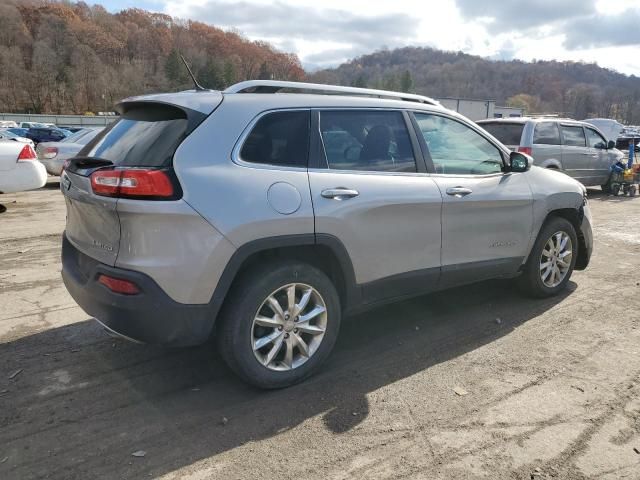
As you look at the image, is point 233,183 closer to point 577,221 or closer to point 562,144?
point 577,221

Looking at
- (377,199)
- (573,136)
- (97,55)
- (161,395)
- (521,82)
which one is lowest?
(161,395)

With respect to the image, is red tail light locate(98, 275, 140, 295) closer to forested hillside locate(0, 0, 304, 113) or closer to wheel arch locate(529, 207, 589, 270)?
wheel arch locate(529, 207, 589, 270)

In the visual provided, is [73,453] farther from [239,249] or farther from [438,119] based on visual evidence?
[438,119]

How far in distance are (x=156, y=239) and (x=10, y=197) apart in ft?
33.4

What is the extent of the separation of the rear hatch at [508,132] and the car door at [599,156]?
9.13 ft

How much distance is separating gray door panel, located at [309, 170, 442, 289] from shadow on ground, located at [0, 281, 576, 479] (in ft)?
2.14

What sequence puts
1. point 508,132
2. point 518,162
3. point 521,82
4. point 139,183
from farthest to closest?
1. point 521,82
2. point 508,132
3. point 518,162
4. point 139,183

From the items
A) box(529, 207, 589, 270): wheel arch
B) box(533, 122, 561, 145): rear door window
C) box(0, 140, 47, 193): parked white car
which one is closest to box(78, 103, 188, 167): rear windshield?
box(529, 207, 589, 270): wheel arch

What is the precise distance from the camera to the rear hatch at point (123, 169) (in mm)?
Answer: 2838

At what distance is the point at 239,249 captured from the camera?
2.98 metres

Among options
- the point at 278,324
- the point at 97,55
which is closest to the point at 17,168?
the point at 278,324

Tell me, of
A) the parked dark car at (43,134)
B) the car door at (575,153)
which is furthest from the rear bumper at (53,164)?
the parked dark car at (43,134)

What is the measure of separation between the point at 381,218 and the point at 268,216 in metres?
0.87

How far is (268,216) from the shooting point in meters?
3.04
